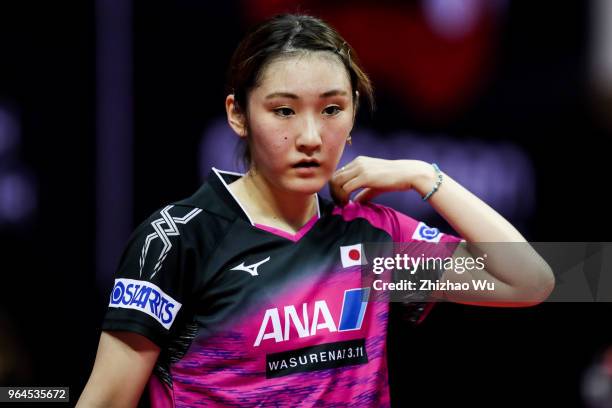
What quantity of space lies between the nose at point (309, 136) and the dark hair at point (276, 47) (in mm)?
149

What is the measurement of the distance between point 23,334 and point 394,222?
1409mm

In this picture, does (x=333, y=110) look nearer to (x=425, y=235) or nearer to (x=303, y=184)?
(x=303, y=184)

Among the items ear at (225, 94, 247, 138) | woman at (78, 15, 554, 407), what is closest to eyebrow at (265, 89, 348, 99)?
woman at (78, 15, 554, 407)

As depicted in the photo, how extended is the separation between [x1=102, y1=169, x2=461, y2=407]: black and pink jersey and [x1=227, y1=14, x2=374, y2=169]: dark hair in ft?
0.78

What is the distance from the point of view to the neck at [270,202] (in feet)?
6.18

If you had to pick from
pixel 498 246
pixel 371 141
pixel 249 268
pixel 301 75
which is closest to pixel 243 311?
pixel 249 268

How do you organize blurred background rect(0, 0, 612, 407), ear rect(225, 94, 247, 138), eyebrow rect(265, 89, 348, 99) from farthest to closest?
blurred background rect(0, 0, 612, 407), ear rect(225, 94, 247, 138), eyebrow rect(265, 89, 348, 99)

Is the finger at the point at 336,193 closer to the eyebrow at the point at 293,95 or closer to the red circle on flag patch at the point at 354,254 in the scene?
the red circle on flag patch at the point at 354,254

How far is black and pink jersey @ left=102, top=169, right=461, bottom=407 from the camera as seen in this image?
1.69 m

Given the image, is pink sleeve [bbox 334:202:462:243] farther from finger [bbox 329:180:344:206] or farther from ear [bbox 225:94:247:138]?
ear [bbox 225:94:247:138]

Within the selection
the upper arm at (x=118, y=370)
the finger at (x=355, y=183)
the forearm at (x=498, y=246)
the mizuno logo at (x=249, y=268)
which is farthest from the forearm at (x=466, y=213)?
the upper arm at (x=118, y=370)

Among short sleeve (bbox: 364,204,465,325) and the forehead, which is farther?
short sleeve (bbox: 364,204,465,325)

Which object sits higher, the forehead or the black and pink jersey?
the forehead

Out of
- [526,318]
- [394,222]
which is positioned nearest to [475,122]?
[526,318]
